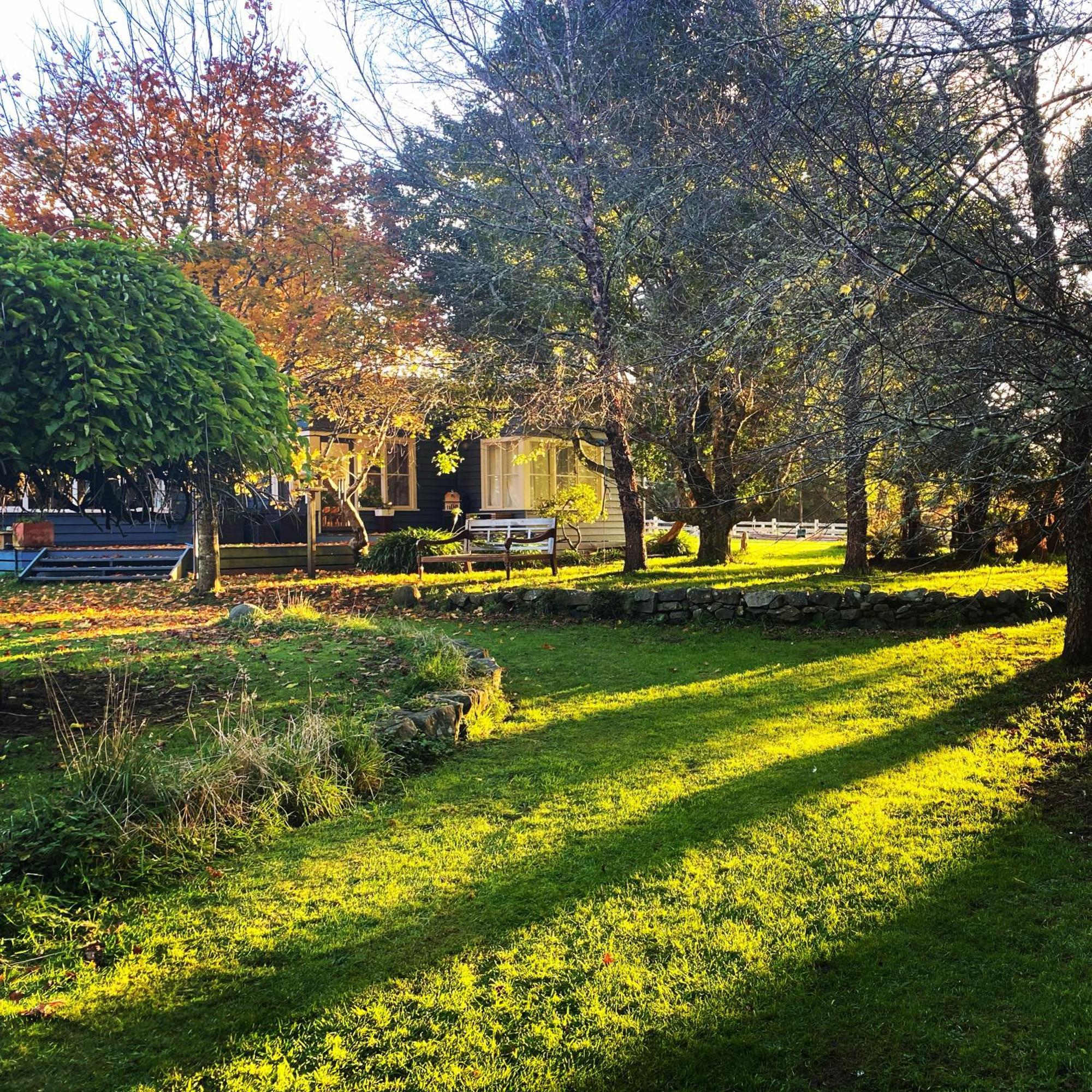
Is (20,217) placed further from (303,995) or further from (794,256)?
(303,995)

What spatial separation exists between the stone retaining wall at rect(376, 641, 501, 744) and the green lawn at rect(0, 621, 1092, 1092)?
1.11 feet

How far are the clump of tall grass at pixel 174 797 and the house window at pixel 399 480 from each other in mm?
13990

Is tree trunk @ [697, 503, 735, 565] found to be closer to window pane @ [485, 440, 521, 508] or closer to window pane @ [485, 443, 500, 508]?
window pane @ [485, 440, 521, 508]

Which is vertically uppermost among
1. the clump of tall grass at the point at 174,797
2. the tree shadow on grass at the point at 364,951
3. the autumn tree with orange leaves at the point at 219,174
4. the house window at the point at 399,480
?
the autumn tree with orange leaves at the point at 219,174

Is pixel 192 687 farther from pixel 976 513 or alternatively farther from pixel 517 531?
pixel 517 531

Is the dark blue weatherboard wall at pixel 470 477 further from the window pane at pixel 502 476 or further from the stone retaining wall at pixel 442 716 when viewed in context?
the stone retaining wall at pixel 442 716

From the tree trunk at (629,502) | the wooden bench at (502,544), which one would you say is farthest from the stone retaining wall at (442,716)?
the tree trunk at (629,502)

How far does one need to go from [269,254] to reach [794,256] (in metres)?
9.75

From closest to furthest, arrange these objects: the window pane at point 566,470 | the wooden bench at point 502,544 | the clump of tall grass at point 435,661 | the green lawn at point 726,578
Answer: the clump of tall grass at point 435,661 < the green lawn at point 726,578 < the wooden bench at point 502,544 < the window pane at point 566,470

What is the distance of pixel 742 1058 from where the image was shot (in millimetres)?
2350

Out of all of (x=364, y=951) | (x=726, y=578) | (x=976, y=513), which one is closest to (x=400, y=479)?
(x=726, y=578)

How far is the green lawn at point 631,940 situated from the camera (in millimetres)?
2361

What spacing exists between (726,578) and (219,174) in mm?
9683

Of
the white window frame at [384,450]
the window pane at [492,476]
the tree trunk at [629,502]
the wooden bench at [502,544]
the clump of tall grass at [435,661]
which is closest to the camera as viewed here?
the clump of tall grass at [435,661]
